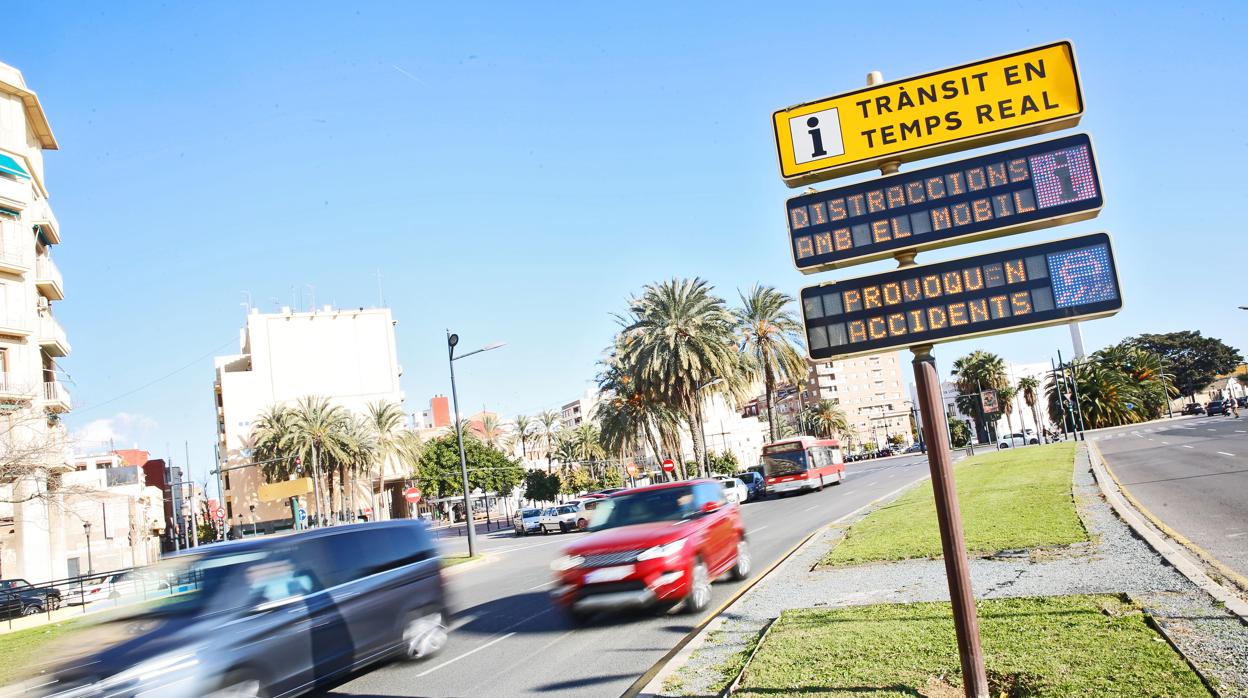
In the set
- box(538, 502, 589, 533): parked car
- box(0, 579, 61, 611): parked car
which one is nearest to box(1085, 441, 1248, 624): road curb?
box(538, 502, 589, 533): parked car

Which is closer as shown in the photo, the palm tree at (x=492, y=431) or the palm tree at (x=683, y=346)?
the palm tree at (x=683, y=346)

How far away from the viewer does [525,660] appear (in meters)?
9.09

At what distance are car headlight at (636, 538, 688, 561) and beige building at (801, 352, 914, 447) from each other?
145 m

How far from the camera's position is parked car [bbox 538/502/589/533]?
4075 cm

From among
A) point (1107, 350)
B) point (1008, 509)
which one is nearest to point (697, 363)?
point (1008, 509)

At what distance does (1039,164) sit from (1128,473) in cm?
2265

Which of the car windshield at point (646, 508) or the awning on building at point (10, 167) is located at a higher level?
the awning on building at point (10, 167)

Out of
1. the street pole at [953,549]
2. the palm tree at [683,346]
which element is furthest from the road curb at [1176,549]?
the palm tree at [683,346]

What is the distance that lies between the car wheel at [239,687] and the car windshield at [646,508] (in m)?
5.51

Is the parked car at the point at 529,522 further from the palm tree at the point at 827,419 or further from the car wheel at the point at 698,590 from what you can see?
the palm tree at the point at 827,419

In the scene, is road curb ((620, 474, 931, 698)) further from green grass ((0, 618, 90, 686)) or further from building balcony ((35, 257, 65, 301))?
building balcony ((35, 257, 65, 301))

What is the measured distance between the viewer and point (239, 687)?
705cm

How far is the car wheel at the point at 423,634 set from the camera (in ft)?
31.1

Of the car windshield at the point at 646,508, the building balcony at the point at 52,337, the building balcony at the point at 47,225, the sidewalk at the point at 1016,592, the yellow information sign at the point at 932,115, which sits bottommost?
the sidewalk at the point at 1016,592
